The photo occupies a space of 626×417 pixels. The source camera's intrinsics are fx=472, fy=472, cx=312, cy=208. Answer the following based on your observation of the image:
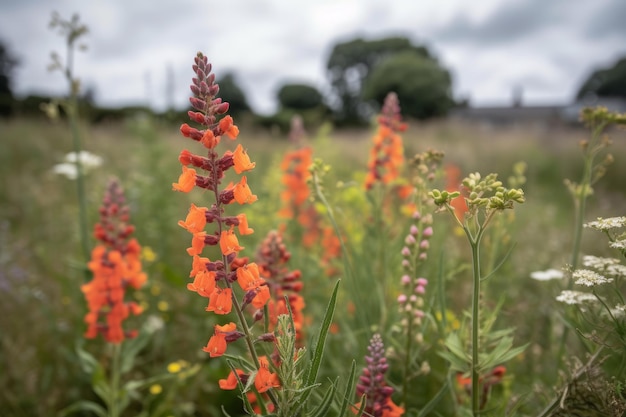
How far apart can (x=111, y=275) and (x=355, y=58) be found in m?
44.0

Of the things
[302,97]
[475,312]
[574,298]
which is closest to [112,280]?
[475,312]

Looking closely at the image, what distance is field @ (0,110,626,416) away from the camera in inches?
64.4

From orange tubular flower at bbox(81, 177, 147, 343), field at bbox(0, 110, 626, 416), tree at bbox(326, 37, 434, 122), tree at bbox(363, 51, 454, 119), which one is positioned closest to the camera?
field at bbox(0, 110, 626, 416)

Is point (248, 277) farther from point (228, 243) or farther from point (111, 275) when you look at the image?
point (111, 275)

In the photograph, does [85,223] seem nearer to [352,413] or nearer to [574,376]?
[352,413]

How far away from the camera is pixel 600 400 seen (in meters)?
1.23

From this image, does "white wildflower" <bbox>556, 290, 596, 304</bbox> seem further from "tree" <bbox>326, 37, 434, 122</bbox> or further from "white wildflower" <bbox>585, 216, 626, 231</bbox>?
"tree" <bbox>326, 37, 434, 122</bbox>

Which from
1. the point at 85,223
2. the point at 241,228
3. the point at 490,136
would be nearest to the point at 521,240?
the point at 85,223

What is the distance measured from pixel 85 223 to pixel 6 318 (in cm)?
129

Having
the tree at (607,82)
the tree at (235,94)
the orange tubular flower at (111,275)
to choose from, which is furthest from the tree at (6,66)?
the tree at (607,82)

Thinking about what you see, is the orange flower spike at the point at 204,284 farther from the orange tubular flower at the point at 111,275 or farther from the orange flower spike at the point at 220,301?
the orange tubular flower at the point at 111,275

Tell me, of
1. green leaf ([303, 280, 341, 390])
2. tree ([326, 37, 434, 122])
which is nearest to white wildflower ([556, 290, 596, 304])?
green leaf ([303, 280, 341, 390])

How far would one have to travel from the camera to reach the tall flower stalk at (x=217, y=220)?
3.66 ft

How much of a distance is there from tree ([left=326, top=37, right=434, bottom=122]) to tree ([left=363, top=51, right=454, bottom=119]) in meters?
8.96
